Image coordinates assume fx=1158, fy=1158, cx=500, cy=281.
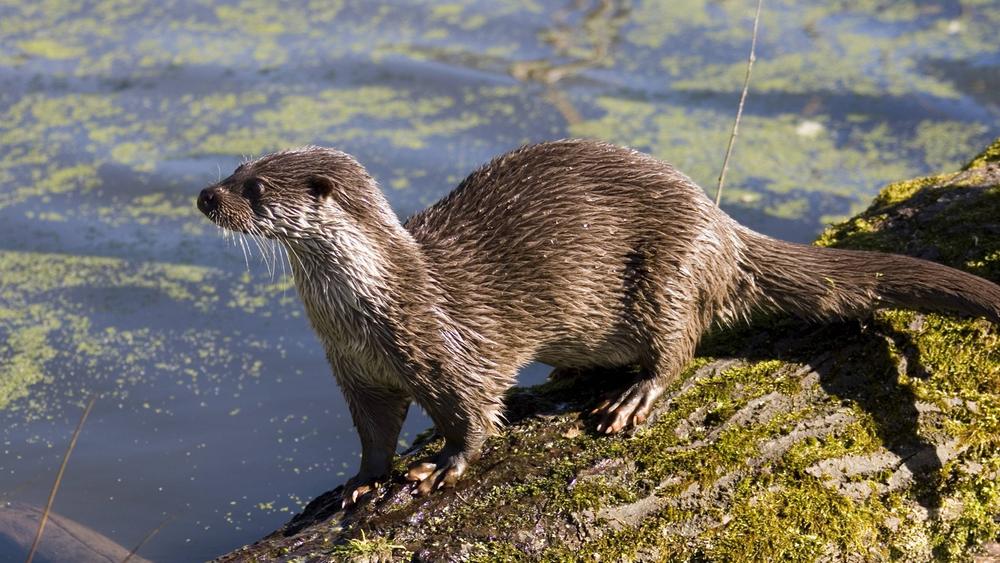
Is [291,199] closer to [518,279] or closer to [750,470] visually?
[518,279]

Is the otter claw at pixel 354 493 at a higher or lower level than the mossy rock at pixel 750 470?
lower

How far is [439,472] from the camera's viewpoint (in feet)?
8.62

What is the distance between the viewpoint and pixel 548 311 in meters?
2.88

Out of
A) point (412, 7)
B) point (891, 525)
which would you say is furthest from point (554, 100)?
point (891, 525)

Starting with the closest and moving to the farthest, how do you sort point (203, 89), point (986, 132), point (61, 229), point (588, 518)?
1. point (588, 518)
2. point (61, 229)
3. point (986, 132)
4. point (203, 89)

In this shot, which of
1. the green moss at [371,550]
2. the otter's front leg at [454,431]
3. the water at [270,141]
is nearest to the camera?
the green moss at [371,550]

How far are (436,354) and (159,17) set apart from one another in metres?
5.27

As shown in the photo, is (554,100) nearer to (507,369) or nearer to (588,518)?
(507,369)

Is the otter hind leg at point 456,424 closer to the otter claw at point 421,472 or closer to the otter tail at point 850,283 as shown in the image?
the otter claw at point 421,472

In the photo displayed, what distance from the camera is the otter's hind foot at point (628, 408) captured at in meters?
2.70

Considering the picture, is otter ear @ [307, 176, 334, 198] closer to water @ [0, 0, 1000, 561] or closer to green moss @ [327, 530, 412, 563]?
green moss @ [327, 530, 412, 563]

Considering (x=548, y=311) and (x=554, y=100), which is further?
(x=554, y=100)

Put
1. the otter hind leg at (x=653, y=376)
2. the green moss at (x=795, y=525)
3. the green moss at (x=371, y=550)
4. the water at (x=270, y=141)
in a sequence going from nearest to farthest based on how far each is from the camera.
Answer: the green moss at (x=371, y=550) → the green moss at (x=795, y=525) → the otter hind leg at (x=653, y=376) → the water at (x=270, y=141)

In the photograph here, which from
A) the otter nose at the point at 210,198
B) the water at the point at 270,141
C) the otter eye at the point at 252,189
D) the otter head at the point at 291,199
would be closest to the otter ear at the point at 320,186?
the otter head at the point at 291,199
